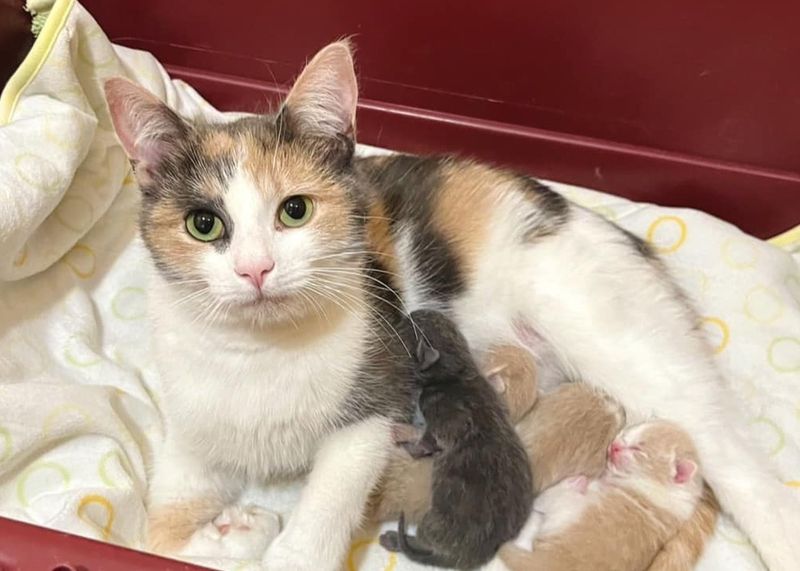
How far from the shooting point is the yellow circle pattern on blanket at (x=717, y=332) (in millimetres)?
1925

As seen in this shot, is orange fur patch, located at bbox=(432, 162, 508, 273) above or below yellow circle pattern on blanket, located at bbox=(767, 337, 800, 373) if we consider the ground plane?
above

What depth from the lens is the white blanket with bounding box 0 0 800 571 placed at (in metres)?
1.57

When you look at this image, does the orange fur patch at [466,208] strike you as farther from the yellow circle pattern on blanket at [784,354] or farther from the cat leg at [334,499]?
the yellow circle pattern on blanket at [784,354]

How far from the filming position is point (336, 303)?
4.63 feet

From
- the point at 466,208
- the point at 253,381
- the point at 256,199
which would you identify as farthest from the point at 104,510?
the point at 466,208

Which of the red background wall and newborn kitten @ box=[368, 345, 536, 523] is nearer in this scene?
newborn kitten @ box=[368, 345, 536, 523]

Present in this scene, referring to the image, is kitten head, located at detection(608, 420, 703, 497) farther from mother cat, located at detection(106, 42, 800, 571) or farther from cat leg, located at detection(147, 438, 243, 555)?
cat leg, located at detection(147, 438, 243, 555)

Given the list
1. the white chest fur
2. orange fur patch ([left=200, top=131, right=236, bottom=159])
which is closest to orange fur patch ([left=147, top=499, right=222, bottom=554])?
the white chest fur

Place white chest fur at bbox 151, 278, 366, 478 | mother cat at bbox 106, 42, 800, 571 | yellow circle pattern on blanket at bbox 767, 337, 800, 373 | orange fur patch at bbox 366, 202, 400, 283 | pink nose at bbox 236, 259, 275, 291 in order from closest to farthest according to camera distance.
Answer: pink nose at bbox 236, 259, 275, 291 → mother cat at bbox 106, 42, 800, 571 → white chest fur at bbox 151, 278, 366, 478 → orange fur patch at bbox 366, 202, 400, 283 → yellow circle pattern on blanket at bbox 767, 337, 800, 373

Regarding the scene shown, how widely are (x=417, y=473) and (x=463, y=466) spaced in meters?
0.13

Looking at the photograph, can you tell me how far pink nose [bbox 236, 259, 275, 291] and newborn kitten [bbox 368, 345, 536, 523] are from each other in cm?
50

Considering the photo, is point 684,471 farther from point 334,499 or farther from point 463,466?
point 334,499

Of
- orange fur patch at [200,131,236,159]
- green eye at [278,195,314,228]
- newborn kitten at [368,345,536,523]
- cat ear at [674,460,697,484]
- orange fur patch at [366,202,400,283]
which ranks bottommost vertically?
newborn kitten at [368,345,536,523]

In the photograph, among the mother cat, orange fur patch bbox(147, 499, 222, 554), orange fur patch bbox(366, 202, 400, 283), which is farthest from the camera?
orange fur patch bbox(366, 202, 400, 283)
